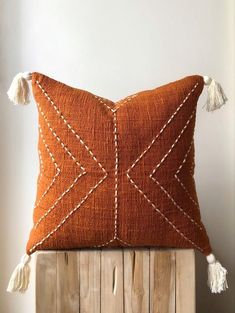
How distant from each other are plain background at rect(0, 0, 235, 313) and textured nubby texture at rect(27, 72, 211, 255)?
14.1 inches

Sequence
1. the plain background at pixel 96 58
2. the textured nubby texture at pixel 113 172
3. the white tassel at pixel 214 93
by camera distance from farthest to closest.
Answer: the plain background at pixel 96 58, the white tassel at pixel 214 93, the textured nubby texture at pixel 113 172

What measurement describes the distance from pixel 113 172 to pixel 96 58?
1.62 feet

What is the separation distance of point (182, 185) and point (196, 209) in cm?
7

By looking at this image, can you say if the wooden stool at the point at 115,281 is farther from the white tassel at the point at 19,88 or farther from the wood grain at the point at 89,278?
the white tassel at the point at 19,88

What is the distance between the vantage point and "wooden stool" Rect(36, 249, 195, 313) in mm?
913

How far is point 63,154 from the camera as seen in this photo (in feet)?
2.91

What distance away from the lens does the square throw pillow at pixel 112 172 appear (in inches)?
34.6

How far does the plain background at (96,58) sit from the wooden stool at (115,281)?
15.8 inches

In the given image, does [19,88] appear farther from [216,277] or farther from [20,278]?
[216,277]

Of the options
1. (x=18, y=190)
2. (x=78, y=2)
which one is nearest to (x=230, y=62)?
(x=78, y=2)

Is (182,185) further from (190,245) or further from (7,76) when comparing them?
(7,76)

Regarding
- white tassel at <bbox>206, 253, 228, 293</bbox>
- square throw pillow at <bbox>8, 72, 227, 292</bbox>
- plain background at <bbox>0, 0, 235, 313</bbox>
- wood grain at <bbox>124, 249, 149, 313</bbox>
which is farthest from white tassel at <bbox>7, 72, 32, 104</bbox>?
white tassel at <bbox>206, 253, 228, 293</bbox>

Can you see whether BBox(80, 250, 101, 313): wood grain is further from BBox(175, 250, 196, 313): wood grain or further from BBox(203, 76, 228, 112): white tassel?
BBox(203, 76, 228, 112): white tassel

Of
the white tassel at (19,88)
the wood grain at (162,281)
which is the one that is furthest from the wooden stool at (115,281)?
the white tassel at (19,88)
